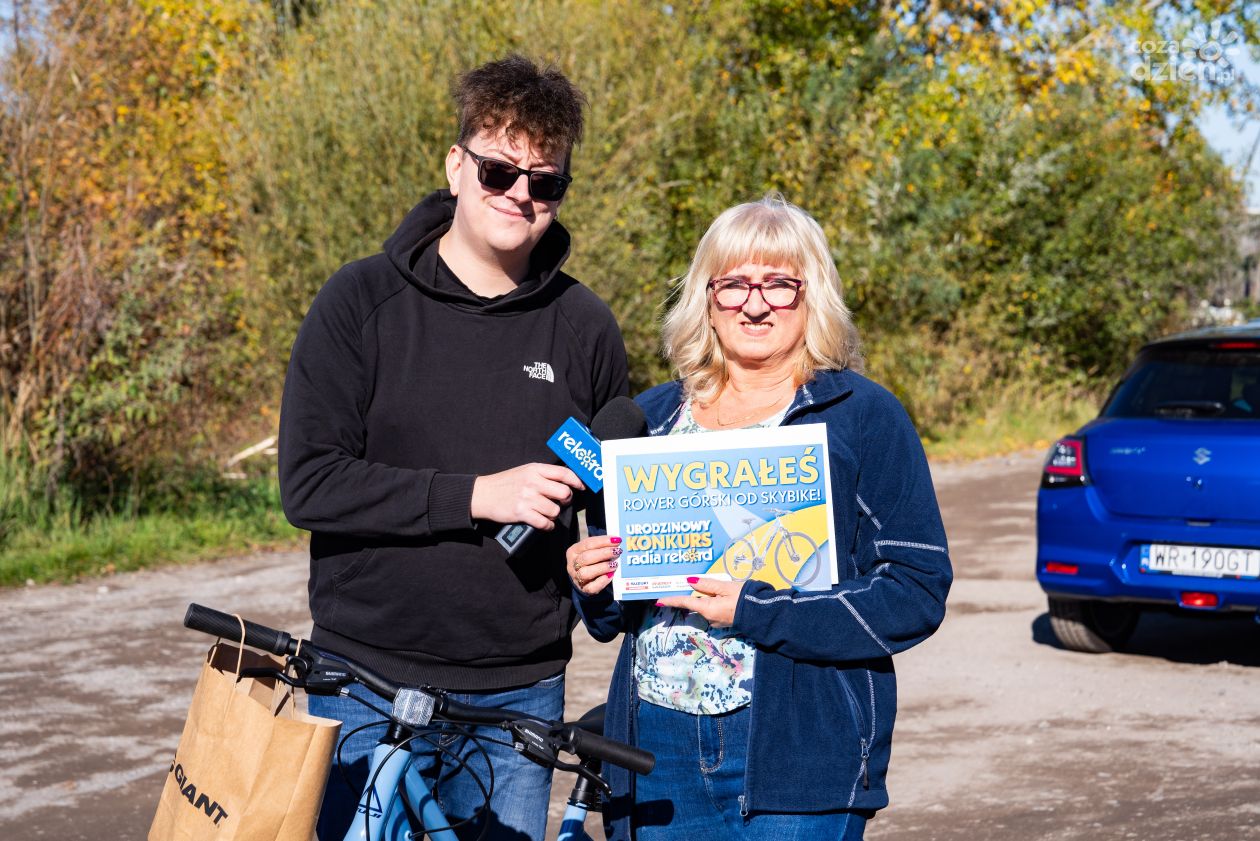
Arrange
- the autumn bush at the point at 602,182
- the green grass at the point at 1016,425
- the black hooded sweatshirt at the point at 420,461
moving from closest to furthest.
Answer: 1. the black hooded sweatshirt at the point at 420,461
2. the autumn bush at the point at 602,182
3. the green grass at the point at 1016,425

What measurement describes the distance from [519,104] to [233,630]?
3.96 ft

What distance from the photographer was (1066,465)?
8.37 m

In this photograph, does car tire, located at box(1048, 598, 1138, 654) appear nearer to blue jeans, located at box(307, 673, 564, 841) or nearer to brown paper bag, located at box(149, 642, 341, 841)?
blue jeans, located at box(307, 673, 564, 841)

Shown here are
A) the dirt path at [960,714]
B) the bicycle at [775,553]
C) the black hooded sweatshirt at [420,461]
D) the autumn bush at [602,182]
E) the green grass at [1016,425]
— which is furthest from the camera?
the green grass at [1016,425]

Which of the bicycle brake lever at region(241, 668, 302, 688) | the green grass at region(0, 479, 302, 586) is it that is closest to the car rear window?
the bicycle brake lever at region(241, 668, 302, 688)

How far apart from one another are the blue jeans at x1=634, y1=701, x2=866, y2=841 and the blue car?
5.46 metres

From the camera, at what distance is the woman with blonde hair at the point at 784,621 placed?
9.02ft

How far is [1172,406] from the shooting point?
27.0 ft

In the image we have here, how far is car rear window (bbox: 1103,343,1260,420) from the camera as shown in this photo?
26.3 feet

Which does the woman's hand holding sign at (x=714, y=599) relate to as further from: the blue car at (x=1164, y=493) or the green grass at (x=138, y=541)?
the green grass at (x=138, y=541)

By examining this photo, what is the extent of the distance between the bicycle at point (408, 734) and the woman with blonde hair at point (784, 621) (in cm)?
18

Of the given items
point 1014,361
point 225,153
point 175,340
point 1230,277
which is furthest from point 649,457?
point 1230,277

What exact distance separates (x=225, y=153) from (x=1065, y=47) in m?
15.5

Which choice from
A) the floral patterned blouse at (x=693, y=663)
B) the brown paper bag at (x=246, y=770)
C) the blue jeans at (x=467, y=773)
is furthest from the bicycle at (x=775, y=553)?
the brown paper bag at (x=246, y=770)
